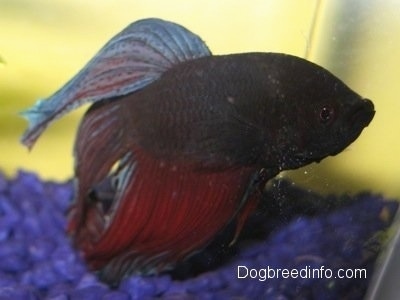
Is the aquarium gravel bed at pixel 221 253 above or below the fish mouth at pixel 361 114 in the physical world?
below

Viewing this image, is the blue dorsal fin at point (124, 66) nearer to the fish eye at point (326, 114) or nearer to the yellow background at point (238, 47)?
the yellow background at point (238, 47)

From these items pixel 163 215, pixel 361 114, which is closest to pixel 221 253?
pixel 163 215

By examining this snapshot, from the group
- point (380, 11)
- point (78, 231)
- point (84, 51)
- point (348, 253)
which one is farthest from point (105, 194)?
point (380, 11)

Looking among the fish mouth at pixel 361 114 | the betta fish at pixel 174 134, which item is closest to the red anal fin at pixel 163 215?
the betta fish at pixel 174 134

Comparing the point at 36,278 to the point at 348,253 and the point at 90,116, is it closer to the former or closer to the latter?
the point at 90,116

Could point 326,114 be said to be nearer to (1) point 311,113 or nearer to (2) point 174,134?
(1) point 311,113
